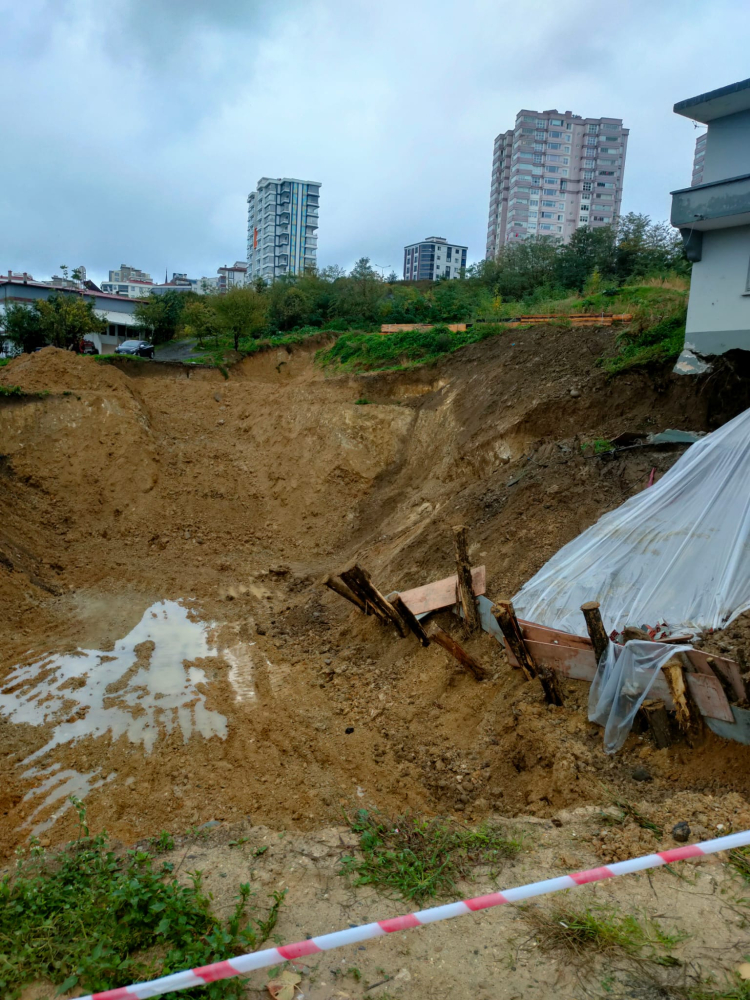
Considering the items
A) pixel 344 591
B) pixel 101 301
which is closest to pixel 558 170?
pixel 101 301

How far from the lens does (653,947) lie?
12.4 feet

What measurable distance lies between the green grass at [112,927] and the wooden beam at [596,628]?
144 inches

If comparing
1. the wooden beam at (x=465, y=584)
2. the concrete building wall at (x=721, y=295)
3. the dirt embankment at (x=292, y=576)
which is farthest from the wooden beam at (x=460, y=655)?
the concrete building wall at (x=721, y=295)

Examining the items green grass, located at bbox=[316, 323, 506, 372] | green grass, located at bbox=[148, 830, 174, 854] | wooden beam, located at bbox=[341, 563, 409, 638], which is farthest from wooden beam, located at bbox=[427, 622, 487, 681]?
green grass, located at bbox=[316, 323, 506, 372]

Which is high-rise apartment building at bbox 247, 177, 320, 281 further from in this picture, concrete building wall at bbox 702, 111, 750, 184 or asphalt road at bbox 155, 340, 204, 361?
concrete building wall at bbox 702, 111, 750, 184

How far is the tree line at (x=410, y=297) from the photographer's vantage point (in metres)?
26.9

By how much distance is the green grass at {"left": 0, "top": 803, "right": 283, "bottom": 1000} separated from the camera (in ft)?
11.9

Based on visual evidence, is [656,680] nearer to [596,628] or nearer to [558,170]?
[596,628]

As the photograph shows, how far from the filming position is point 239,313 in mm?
28188

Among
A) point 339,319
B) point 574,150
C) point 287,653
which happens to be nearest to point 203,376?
point 339,319

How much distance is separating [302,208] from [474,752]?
3963 inches

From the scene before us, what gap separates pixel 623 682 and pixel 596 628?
0.55m

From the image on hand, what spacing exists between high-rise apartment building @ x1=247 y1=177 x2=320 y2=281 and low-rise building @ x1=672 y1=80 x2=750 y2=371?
287ft

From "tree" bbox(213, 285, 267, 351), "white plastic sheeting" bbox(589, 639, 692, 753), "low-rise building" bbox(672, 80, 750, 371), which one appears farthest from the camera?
"tree" bbox(213, 285, 267, 351)
